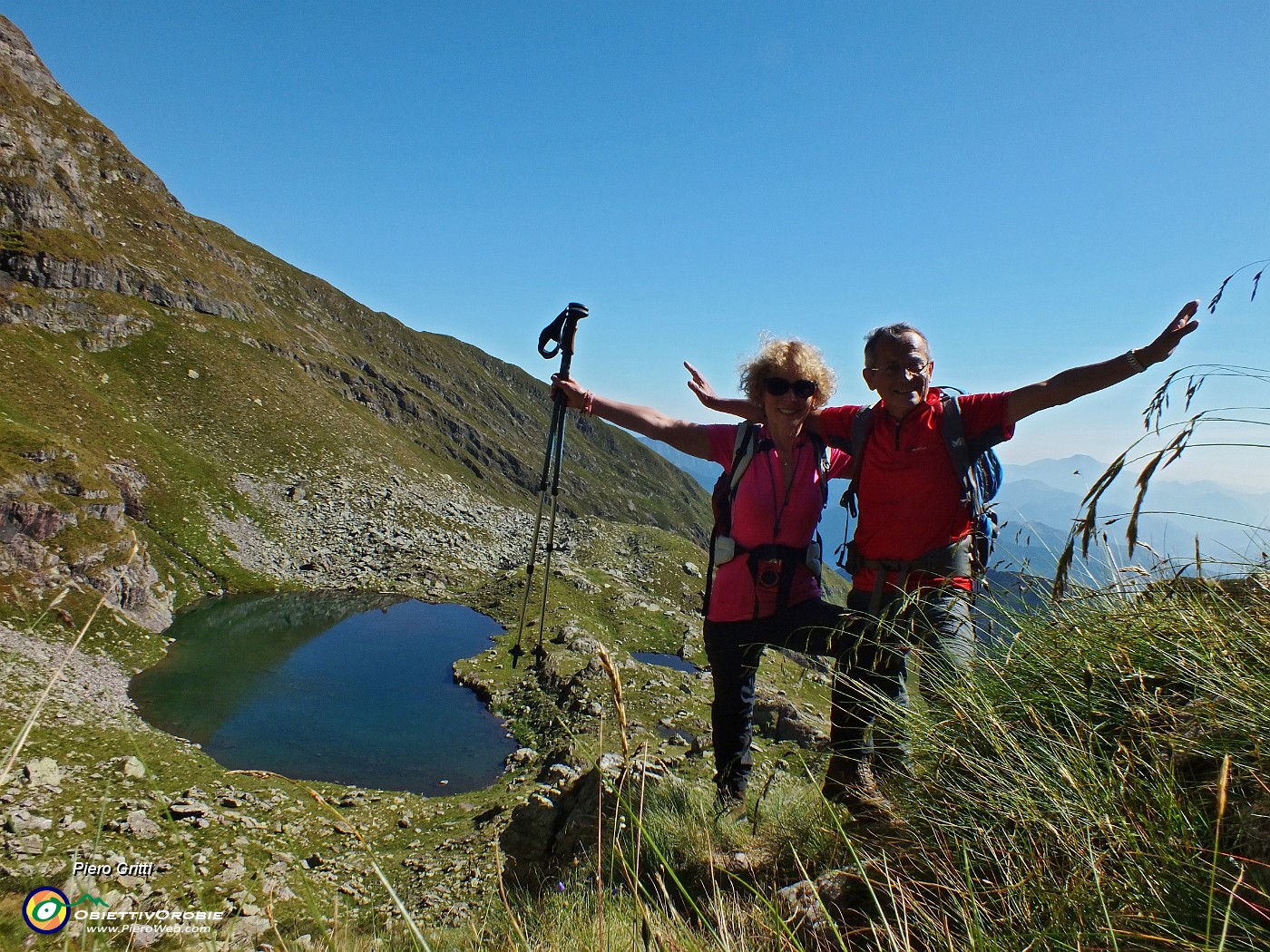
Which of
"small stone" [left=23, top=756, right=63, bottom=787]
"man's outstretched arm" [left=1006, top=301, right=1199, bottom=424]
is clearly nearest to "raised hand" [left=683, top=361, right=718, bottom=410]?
"man's outstretched arm" [left=1006, top=301, right=1199, bottom=424]

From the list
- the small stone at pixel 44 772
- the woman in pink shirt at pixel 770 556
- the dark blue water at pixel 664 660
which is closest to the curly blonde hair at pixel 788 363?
the woman in pink shirt at pixel 770 556

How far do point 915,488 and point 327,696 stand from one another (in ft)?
91.0

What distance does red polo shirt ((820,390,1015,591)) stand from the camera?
3.69m

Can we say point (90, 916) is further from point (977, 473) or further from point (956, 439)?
point (977, 473)

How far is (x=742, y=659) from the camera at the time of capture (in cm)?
416

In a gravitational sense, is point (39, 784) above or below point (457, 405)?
below

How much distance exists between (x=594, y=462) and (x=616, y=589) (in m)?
80.4

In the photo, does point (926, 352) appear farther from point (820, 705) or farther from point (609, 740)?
point (820, 705)

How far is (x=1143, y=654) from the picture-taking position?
2406 millimetres

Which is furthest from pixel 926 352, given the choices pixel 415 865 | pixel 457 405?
pixel 457 405

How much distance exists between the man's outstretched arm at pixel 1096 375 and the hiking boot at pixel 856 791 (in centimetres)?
202

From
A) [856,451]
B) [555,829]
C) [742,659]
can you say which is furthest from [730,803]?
[555,829]

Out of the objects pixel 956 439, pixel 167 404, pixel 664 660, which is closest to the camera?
pixel 956 439

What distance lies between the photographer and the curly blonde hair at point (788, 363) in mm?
4328
